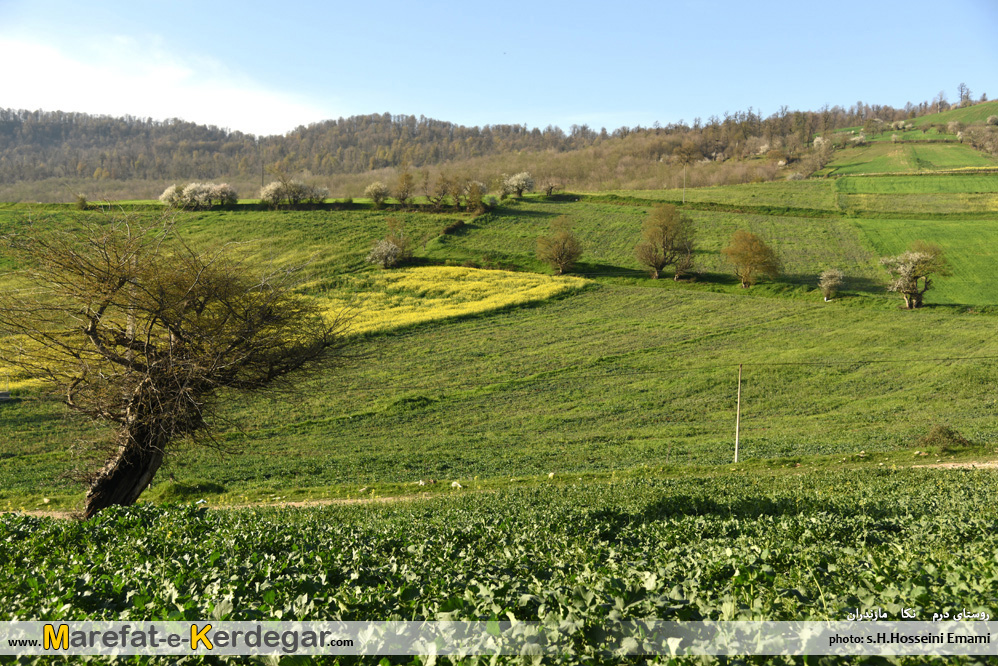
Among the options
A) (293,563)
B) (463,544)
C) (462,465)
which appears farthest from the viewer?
(462,465)

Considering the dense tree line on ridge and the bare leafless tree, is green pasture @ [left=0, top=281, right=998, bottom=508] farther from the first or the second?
the dense tree line on ridge

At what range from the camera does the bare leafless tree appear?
42.5 ft

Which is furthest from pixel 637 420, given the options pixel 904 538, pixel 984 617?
pixel 984 617

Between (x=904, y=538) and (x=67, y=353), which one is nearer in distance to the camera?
(x=904, y=538)

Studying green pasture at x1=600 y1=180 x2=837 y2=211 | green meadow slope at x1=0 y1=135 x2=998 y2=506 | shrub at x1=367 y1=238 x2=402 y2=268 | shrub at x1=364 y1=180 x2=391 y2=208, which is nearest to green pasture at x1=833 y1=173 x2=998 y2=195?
green pasture at x1=600 y1=180 x2=837 y2=211

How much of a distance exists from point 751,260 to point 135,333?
204 ft

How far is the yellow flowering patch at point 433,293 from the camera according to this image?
5478cm

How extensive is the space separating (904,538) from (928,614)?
436cm

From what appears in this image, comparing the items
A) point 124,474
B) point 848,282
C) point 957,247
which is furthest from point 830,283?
point 124,474

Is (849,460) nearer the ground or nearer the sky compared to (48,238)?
nearer the ground

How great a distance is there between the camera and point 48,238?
1374cm

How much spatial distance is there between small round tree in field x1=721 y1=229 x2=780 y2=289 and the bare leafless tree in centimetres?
5945

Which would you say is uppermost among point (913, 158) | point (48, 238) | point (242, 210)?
point (913, 158)

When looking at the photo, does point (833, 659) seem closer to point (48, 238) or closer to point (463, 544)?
point (463, 544)
